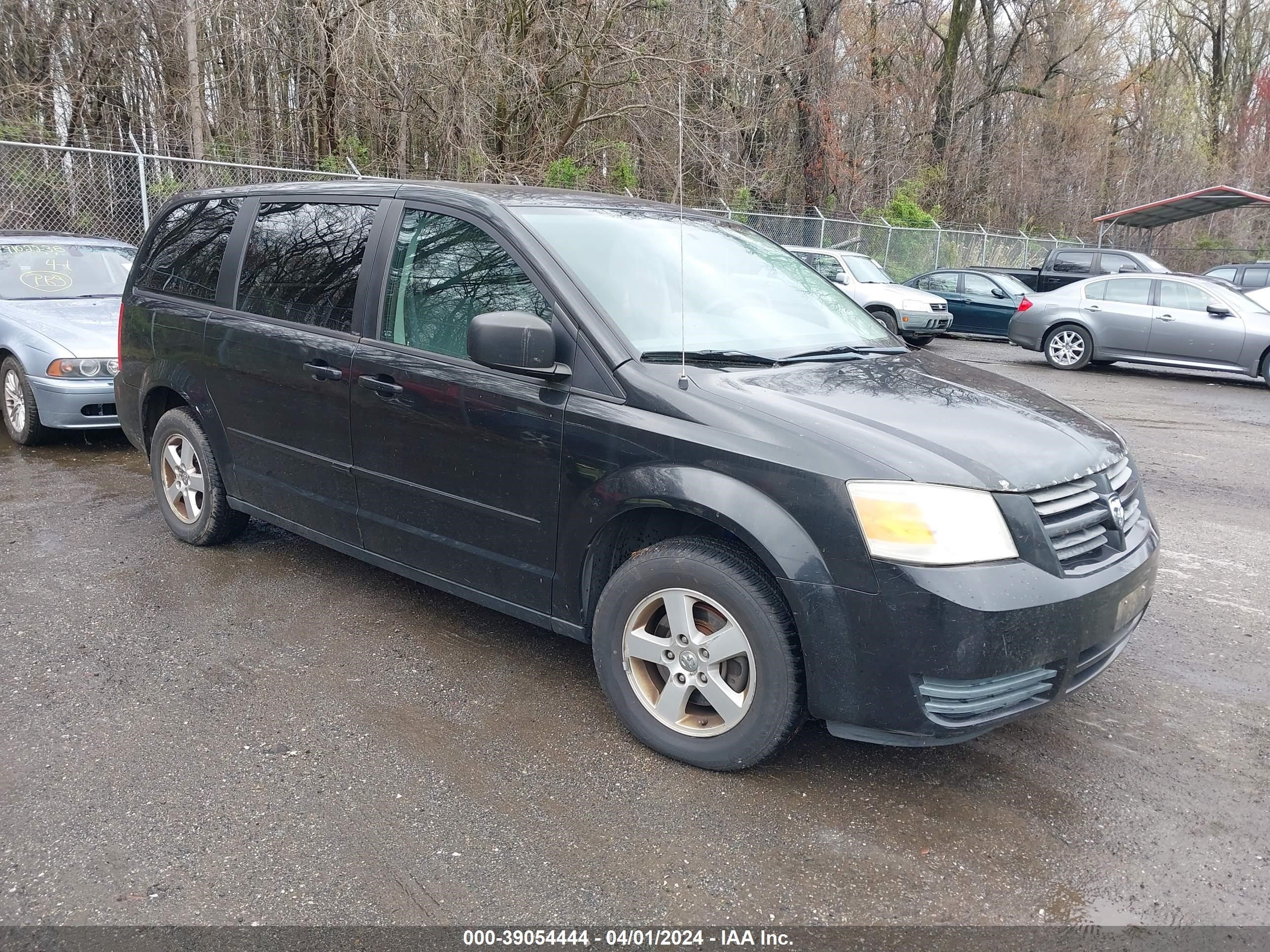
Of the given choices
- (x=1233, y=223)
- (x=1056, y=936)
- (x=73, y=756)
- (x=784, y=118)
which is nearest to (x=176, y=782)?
(x=73, y=756)

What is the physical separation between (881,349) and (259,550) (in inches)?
129

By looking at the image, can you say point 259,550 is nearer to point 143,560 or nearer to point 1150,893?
point 143,560

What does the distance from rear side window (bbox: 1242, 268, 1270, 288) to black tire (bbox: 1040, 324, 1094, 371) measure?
9.23 metres

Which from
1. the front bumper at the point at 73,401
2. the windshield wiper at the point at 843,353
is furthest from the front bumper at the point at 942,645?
the front bumper at the point at 73,401

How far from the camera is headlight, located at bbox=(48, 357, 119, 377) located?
22.4 ft

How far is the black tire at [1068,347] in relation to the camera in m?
14.1

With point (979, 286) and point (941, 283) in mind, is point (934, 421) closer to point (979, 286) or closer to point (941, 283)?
point (979, 286)

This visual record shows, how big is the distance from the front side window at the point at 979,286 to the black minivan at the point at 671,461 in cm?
1452

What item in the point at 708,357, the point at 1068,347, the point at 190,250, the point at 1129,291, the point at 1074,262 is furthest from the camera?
the point at 1074,262

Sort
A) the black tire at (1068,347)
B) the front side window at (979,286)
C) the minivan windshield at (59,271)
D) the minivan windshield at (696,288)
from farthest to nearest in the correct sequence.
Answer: the front side window at (979,286) → the black tire at (1068,347) → the minivan windshield at (59,271) → the minivan windshield at (696,288)

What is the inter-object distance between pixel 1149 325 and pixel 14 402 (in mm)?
13174

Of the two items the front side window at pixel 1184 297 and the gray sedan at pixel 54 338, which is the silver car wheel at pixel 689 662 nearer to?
the gray sedan at pixel 54 338

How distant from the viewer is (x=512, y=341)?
10.5 ft

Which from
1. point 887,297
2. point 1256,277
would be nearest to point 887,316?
point 887,297
